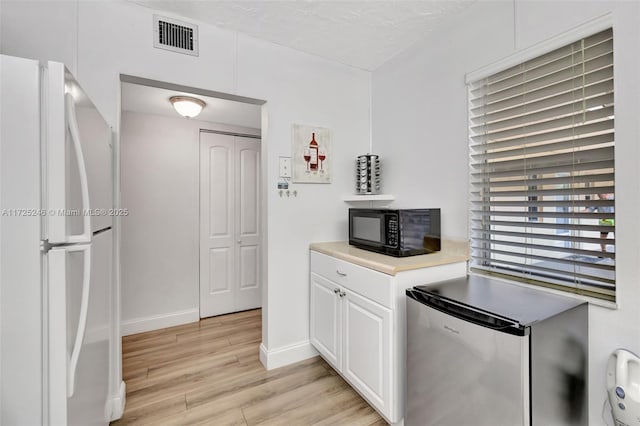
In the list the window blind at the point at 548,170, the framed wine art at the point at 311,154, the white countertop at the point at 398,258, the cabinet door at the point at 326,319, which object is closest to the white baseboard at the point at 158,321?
the cabinet door at the point at 326,319

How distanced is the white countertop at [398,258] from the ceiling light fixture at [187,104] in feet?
5.76

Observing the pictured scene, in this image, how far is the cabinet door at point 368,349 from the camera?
1.55 metres

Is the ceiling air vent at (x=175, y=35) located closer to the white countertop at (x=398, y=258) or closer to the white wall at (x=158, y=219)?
the white wall at (x=158, y=219)

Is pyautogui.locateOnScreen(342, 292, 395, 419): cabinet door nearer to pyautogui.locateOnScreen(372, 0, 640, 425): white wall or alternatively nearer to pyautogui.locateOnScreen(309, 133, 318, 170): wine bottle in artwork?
pyautogui.locateOnScreen(372, 0, 640, 425): white wall

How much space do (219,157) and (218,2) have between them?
5.90 feet

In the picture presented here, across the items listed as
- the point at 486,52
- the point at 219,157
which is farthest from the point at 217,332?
the point at 486,52

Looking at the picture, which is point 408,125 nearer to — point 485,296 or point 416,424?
point 485,296

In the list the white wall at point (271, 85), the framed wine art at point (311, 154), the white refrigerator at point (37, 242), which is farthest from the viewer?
the framed wine art at point (311, 154)

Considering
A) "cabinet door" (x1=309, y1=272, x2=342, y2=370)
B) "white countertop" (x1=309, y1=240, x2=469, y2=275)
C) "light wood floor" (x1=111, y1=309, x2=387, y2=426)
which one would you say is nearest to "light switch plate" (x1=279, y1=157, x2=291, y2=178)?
"white countertop" (x1=309, y1=240, x2=469, y2=275)

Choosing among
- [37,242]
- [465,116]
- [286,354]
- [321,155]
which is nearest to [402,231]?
[465,116]

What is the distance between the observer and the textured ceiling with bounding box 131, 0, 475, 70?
5.96 feet

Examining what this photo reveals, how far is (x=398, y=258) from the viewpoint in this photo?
173 centimetres

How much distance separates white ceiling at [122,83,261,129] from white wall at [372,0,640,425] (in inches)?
53.2

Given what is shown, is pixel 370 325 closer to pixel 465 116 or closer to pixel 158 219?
pixel 465 116
